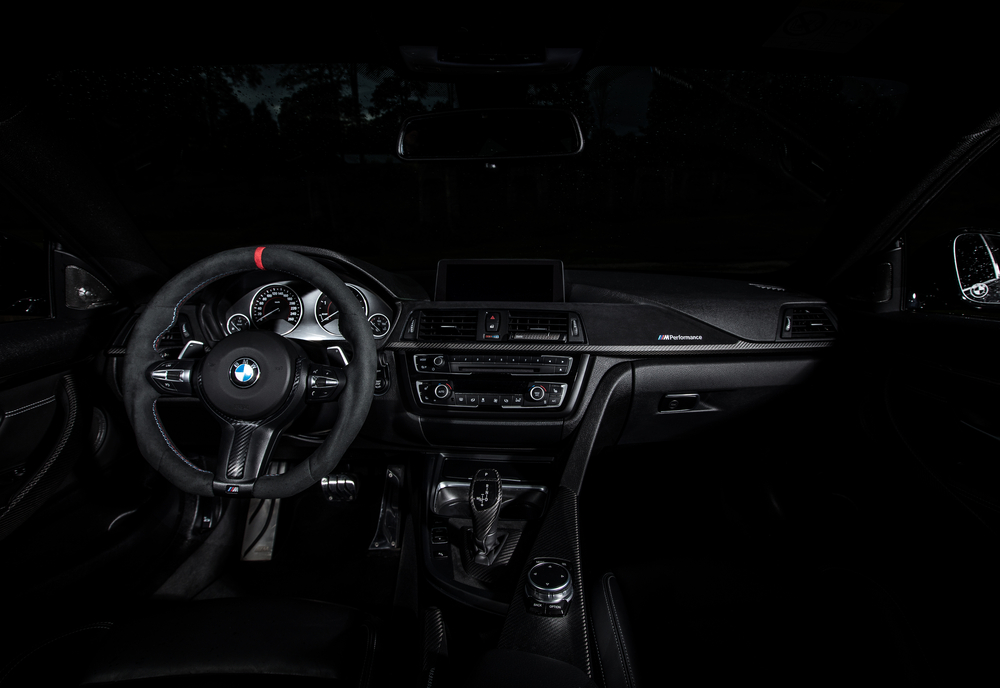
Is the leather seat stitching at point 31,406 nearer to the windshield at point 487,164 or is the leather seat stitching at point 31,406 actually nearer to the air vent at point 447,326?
the windshield at point 487,164

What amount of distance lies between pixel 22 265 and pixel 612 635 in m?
2.64

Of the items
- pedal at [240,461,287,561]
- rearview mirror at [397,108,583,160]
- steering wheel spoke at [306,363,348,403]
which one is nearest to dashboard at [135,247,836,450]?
steering wheel spoke at [306,363,348,403]

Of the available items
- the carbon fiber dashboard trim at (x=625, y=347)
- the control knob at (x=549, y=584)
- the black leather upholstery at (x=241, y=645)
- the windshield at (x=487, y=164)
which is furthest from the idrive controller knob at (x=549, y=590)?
the windshield at (x=487, y=164)

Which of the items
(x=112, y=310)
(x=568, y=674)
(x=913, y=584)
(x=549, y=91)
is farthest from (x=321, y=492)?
(x=913, y=584)

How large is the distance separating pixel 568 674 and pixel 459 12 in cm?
192

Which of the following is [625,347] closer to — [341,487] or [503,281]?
[503,281]

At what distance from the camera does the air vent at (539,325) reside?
6.86ft

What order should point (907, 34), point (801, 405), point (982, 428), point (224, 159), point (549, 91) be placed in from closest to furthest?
point (982, 428) → point (907, 34) → point (549, 91) → point (801, 405) → point (224, 159)

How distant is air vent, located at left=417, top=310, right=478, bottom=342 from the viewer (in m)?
2.11

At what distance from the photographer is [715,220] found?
356 centimetres

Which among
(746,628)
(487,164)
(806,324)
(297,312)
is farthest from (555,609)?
(487,164)

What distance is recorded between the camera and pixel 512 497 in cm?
232

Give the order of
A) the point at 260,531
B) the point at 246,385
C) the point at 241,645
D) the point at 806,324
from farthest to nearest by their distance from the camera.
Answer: the point at 260,531 < the point at 806,324 < the point at 246,385 < the point at 241,645

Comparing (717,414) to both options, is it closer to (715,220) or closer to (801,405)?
(801,405)
